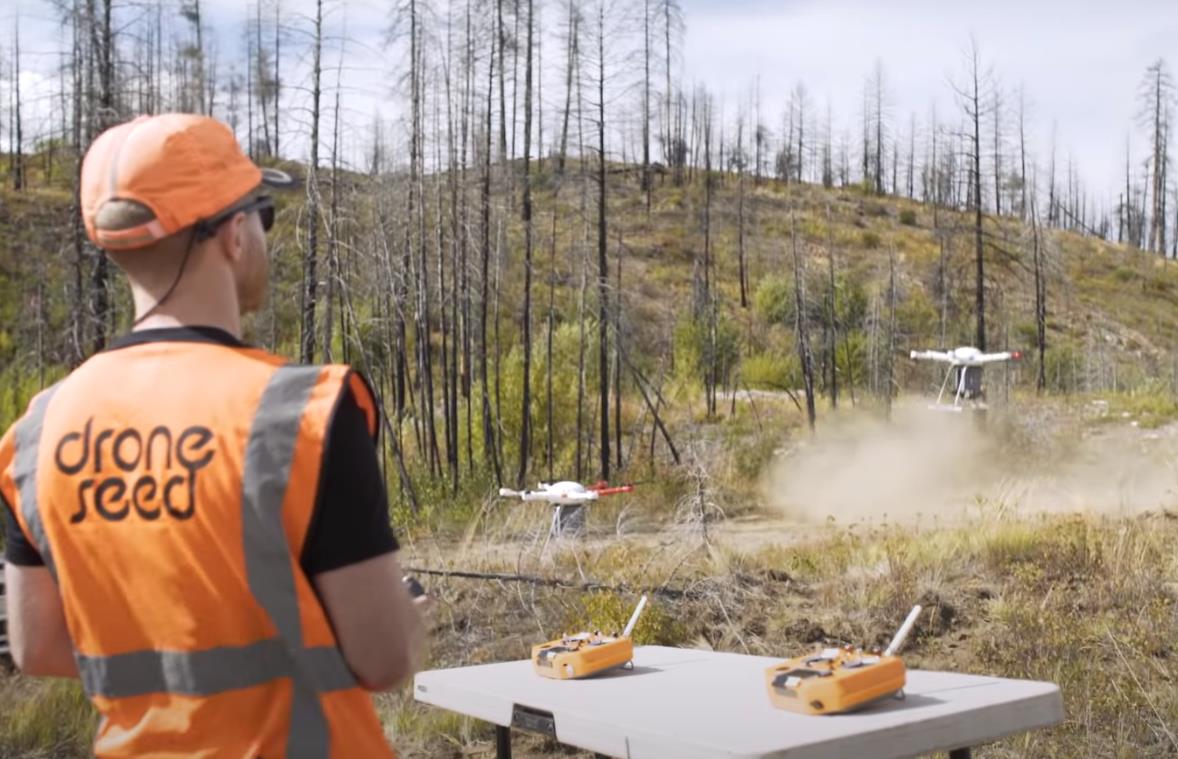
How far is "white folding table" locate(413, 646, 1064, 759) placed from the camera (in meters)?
2.35

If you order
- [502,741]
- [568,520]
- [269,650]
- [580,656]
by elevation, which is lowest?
[568,520]

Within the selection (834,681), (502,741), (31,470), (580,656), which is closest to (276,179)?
(31,470)

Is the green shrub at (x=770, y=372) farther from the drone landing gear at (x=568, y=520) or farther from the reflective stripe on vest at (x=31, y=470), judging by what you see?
the reflective stripe on vest at (x=31, y=470)

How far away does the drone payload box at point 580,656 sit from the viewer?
344 centimetres

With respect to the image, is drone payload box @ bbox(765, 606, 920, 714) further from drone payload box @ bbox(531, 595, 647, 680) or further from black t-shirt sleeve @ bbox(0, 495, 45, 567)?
Result: black t-shirt sleeve @ bbox(0, 495, 45, 567)

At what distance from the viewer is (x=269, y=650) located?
5.28ft

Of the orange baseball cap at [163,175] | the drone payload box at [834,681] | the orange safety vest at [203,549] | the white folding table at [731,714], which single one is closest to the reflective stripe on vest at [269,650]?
the orange safety vest at [203,549]

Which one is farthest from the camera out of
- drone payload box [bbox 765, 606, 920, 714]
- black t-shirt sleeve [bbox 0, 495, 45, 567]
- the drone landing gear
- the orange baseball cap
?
the drone landing gear

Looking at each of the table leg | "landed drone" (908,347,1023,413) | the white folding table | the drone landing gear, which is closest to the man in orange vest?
the white folding table

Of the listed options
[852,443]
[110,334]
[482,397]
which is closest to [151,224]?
[110,334]

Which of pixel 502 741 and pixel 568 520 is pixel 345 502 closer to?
pixel 502 741

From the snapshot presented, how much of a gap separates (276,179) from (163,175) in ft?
0.73

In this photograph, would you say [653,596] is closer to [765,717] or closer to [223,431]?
[765,717]

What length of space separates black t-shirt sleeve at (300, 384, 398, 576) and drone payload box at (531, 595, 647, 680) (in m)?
1.93
